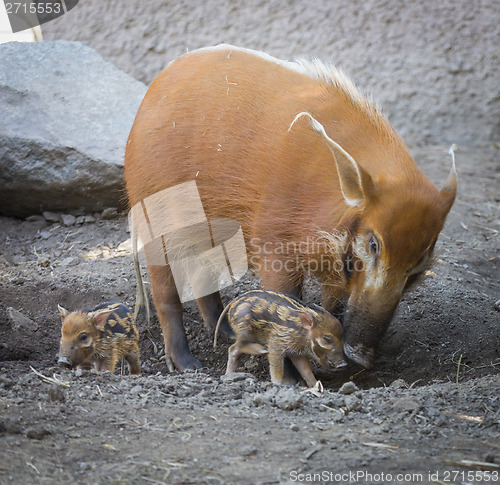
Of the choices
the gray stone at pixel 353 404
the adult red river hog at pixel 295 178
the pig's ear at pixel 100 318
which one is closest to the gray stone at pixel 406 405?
the gray stone at pixel 353 404

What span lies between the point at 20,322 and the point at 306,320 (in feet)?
6.21

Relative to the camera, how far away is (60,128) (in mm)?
6219

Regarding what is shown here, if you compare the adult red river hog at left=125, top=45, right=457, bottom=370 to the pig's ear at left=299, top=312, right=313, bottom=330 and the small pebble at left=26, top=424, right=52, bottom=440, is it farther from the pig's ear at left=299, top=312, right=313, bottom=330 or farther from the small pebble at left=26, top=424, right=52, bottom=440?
the small pebble at left=26, top=424, right=52, bottom=440

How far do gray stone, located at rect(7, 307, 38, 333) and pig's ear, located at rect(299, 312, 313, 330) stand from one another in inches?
71.4

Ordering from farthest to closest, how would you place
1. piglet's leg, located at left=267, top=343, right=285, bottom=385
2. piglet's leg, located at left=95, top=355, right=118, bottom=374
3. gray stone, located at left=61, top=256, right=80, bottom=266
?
gray stone, located at left=61, top=256, right=80, bottom=266
piglet's leg, located at left=95, top=355, right=118, bottom=374
piglet's leg, located at left=267, top=343, right=285, bottom=385

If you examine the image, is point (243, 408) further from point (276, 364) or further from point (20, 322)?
point (20, 322)

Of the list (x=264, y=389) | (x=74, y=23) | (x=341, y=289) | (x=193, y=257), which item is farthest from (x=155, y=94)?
(x=74, y=23)

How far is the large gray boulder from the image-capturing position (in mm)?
6082

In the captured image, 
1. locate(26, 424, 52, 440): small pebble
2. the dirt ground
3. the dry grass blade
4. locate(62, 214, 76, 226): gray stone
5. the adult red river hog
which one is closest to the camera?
the dirt ground

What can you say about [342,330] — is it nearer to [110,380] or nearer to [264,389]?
[264,389]

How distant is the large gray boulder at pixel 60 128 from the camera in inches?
239

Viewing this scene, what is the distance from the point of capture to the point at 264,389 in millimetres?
3490

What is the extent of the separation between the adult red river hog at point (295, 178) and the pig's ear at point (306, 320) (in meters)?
0.20

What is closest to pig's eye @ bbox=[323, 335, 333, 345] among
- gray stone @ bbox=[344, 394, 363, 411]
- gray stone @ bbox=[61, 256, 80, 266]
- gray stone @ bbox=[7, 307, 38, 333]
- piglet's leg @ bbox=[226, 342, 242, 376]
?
piglet's leg @ bbox=[226, 342, 242, 376]
